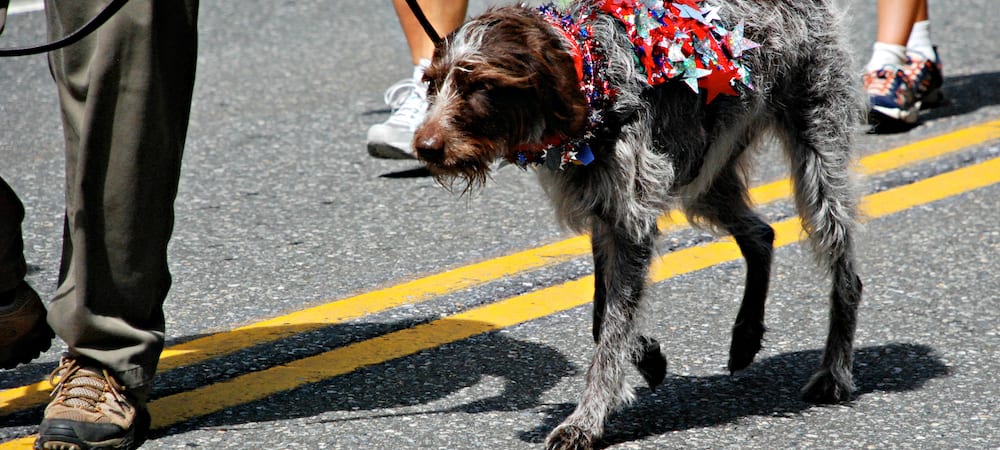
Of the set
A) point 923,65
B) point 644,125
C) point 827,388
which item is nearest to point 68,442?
point 644,125

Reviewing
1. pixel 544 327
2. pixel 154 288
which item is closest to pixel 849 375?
pixel 544 327

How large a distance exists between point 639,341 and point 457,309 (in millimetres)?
954

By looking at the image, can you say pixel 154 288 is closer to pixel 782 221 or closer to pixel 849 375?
pixel 849 375

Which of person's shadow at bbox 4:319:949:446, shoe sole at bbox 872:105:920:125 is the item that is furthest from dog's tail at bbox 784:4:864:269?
shoe sole at bbox 872:105:920:125

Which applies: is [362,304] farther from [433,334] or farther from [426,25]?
[426,25]

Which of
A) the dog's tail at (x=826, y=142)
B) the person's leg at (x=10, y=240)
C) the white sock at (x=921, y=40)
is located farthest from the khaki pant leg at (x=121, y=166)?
the white sock at (x=921, y=40)

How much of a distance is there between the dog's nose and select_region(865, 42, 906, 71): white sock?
13.3 feet

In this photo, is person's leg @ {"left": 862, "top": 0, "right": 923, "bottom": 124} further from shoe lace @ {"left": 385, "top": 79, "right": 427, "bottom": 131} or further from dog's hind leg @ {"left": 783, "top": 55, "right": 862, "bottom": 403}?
dog's hind leg @ {"left": 783, "top": 55, "right": 862, "bottom": 403}

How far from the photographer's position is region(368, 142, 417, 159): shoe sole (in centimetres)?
564

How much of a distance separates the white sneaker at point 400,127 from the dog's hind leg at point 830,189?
2.26 m

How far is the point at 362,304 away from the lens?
4133mm

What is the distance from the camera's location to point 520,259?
457 centimetres

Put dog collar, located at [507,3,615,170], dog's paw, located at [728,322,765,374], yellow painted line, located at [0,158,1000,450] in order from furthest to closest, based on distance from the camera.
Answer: dog's paw, located at [728,322,765,374] → yellow painted line, located at [0,158,1000,450] → dog collar, located at [507,3,615,170]

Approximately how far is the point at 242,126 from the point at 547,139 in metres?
3.65
